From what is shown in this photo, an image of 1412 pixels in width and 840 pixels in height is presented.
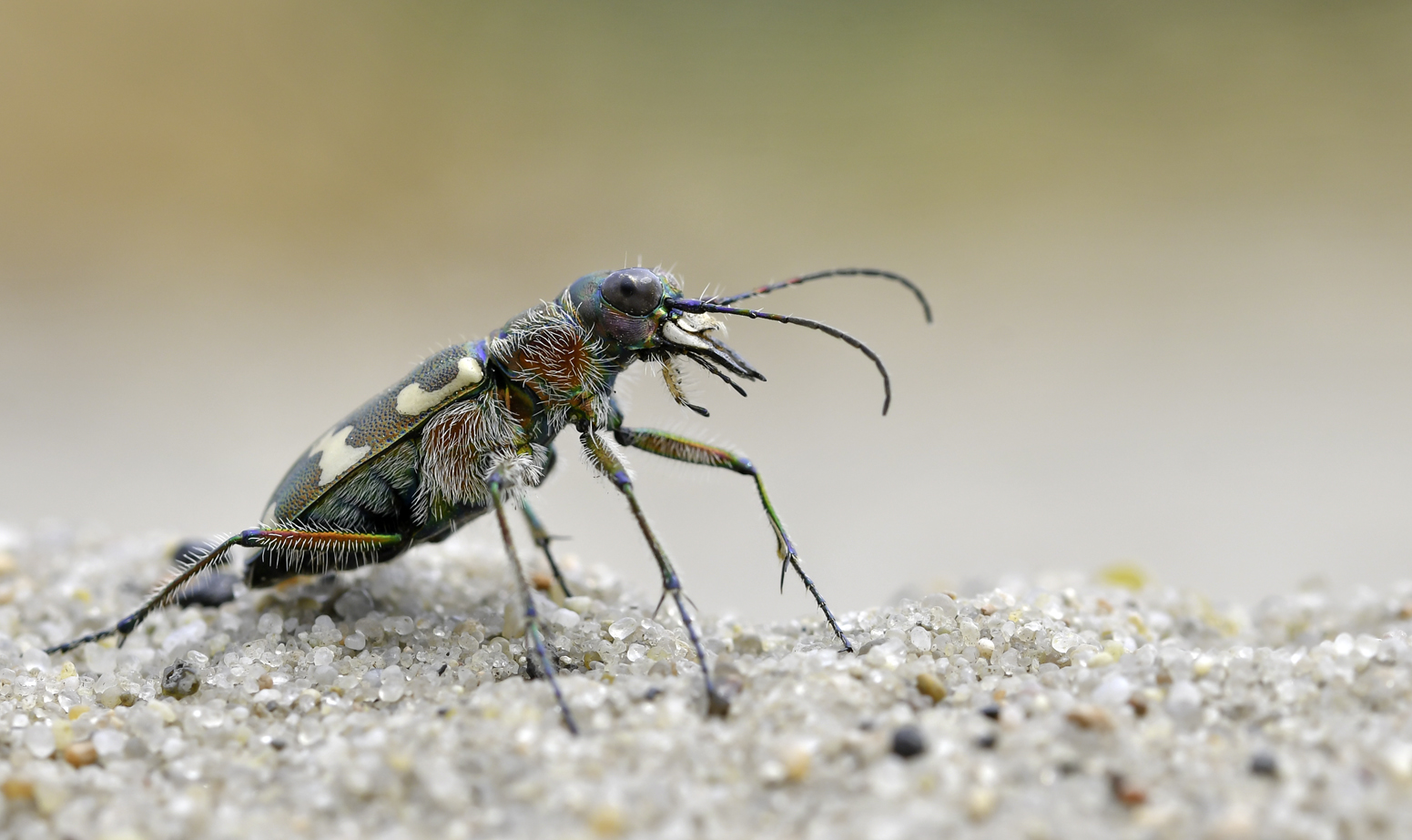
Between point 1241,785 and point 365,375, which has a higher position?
point 365,375

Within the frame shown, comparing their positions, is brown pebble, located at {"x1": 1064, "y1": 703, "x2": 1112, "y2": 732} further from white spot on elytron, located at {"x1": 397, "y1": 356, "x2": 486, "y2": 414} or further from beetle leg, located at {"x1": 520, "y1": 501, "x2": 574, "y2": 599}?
white spot on elytron, located at {"x1": 397, "y1": 356, "x2": 486, "y2": 414}

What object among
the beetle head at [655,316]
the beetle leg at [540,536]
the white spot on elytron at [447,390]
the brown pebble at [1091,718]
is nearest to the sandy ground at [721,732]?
the brown pebble at [1091,718]

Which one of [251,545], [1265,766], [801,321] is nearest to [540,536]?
[251,545]

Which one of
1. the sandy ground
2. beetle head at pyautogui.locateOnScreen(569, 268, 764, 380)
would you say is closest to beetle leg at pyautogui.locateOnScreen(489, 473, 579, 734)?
Result: the sandy ground

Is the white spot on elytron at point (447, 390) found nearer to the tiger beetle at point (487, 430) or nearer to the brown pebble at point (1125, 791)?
the tiger beetle at point (487, 430)

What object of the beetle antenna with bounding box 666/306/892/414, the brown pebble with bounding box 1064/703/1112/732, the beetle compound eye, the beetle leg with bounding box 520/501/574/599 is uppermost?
the beetle compound eye

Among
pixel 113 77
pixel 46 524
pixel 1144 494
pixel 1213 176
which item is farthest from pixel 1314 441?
pixel 113 77

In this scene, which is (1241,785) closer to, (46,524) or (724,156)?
(46,524)
